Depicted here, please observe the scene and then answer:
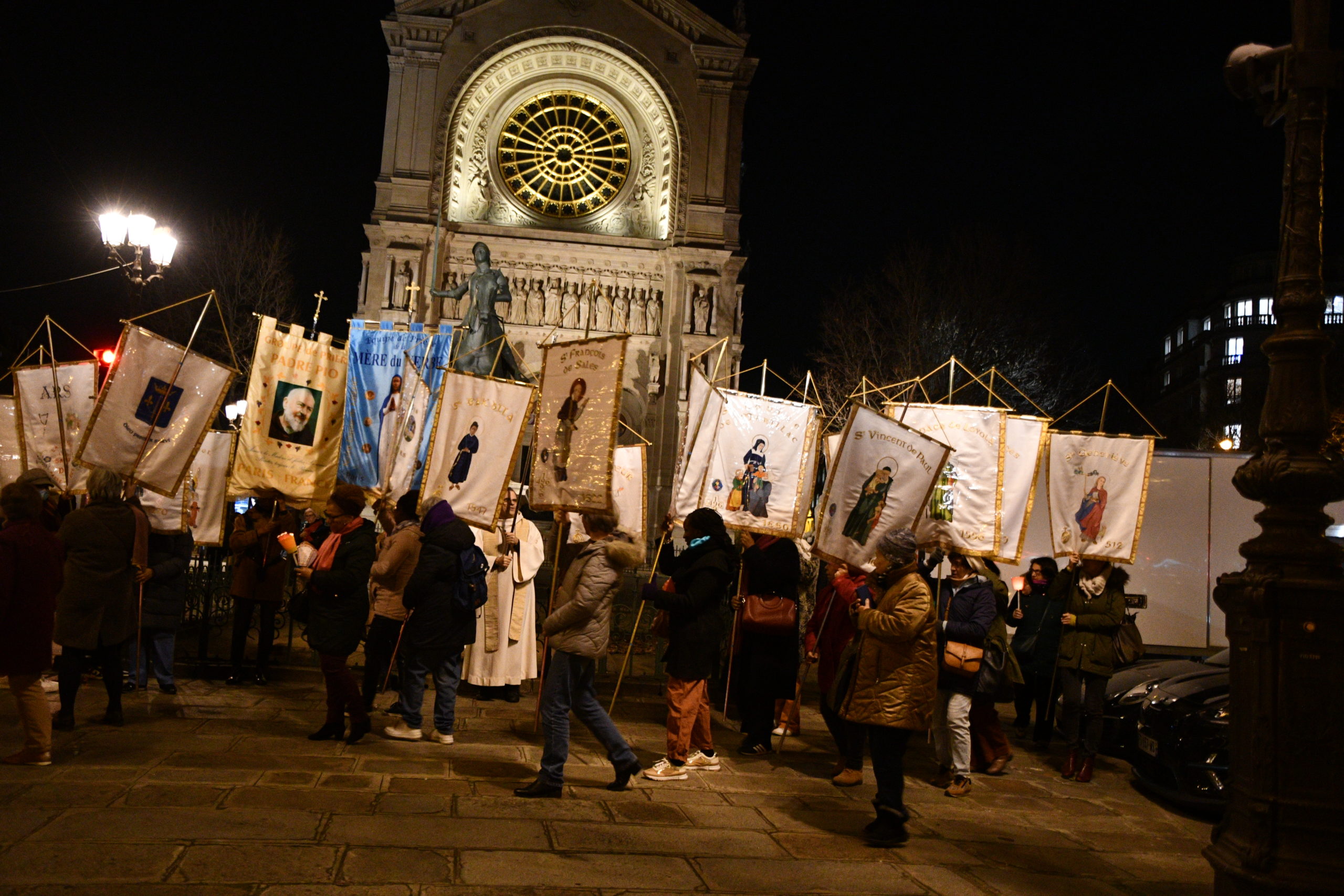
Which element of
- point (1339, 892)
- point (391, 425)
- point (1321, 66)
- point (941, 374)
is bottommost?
point (1339, 892)

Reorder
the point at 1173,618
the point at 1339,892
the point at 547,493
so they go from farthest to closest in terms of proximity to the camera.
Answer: the point at 1173,618 < the point at 547,493 < the point at 1339,892

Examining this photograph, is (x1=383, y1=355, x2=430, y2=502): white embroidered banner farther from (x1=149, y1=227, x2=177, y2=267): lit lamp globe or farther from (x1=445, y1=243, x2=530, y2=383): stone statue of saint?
(x1=445, y1=243, x2=530, y2=383): stone statue of saint

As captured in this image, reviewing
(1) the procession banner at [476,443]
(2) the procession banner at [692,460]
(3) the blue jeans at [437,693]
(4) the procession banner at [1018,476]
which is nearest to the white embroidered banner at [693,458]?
(2) the procession banner at [692,460]

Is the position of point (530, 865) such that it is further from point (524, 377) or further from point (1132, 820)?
point (524, 377)

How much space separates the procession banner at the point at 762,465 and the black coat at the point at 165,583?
451 centimetres

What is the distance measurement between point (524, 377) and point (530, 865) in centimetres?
1531

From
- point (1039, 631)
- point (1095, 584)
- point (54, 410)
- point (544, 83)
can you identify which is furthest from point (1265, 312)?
point (54, 410)

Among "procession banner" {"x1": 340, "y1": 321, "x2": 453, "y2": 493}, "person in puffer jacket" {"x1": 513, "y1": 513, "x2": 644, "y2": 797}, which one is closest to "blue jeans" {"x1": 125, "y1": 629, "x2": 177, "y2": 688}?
"procession banner" {"x1": 340, "y1": 321, "x2": 453, "y2": 493}

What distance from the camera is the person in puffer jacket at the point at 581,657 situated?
607cm

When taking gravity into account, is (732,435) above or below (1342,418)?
below

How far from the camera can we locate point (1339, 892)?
421cm

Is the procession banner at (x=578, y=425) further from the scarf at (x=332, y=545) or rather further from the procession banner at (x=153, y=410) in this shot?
the procession banner at (x=153, y=410)

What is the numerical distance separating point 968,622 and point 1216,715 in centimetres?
206

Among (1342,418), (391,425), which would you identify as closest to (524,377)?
(391,425)
